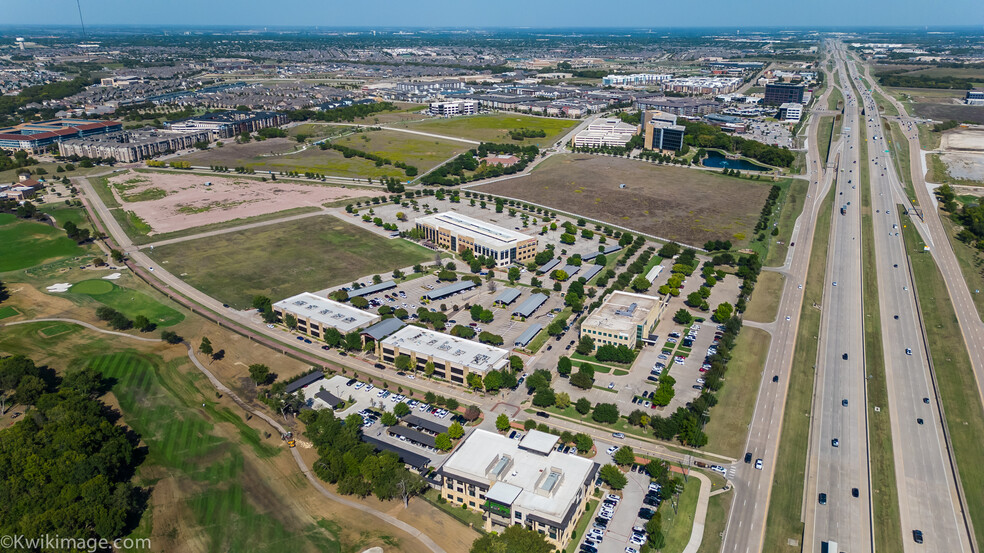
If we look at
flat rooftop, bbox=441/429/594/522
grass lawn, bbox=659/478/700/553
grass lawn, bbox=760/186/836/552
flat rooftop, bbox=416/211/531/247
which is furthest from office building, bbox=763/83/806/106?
flat rooftop, bbox=441/429/594/522

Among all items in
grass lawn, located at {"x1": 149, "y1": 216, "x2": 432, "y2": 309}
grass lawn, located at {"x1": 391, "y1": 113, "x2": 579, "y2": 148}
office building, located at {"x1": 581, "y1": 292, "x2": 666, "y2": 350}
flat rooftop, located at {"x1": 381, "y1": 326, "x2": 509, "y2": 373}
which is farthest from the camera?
grass lawn, located at {"x1": 391, "y1": 113, "x2": 579, "y2": 148}

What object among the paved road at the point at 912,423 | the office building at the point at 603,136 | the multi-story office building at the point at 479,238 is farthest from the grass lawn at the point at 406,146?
the paved road at the point at 912,423

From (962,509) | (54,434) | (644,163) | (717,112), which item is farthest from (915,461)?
(717,112)

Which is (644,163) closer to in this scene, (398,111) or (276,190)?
(276,190)

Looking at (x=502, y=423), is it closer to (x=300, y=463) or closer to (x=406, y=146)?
(x=300, y=463)

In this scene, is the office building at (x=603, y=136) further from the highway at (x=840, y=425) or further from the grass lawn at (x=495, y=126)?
the highway at (x=840, y=425)

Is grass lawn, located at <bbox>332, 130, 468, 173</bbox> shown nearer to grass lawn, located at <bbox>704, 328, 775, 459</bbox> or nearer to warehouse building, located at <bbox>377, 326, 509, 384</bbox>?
warehouse building, located at <bbox>377, 326, 509, 384</bbox>

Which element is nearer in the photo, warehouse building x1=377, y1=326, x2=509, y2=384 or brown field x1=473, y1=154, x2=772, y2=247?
warehouse building x1=377, y1=326, x2=509, y2=384
